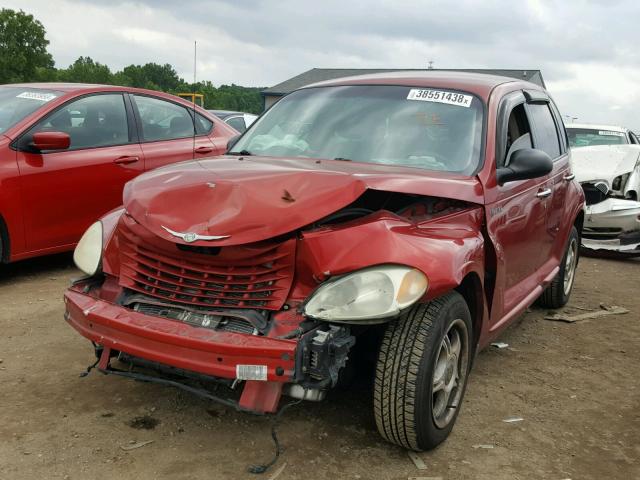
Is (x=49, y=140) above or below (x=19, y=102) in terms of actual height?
below

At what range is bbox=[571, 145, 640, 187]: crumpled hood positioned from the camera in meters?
9.23

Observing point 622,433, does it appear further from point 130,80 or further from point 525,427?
point 130,80

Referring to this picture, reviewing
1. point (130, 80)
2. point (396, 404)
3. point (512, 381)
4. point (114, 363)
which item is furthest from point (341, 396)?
point (130, 80)

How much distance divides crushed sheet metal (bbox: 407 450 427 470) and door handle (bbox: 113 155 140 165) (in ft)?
12.9

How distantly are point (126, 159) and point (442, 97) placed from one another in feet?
10.4

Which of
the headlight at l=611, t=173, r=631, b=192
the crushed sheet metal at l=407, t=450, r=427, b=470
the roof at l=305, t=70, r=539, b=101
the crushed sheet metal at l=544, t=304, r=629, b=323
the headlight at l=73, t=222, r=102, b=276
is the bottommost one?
the crushed sheet metal at l=544, t=304, r=629, b=323

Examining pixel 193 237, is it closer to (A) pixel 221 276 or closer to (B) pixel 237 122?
(A) pixel 221 276

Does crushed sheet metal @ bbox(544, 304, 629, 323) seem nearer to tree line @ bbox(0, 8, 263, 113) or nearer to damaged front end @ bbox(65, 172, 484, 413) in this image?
damaged front end @ bbox(65, 172, 484, 413)

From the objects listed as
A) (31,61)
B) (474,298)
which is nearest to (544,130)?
(474,298)

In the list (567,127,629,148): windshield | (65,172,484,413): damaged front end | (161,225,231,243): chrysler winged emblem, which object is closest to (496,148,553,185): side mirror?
(65,172,484,413): damaged front end

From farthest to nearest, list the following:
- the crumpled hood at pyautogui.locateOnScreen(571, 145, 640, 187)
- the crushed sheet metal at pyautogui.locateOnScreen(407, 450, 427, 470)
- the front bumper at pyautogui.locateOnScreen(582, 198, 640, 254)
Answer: the crumpled hood at pyautogui.locateOnScreen(571, 145, 640, 187) < the front bumper at pyautogui.locateOnScreen(582, 198, 640, 254) < the crushed sheet metal at pyautogui.locateOnScreen(407, 450, 427, 470)

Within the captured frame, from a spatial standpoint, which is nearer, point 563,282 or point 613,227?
point 563,282

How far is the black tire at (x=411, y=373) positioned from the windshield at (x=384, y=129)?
3.41 ft

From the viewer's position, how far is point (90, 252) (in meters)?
3.32
